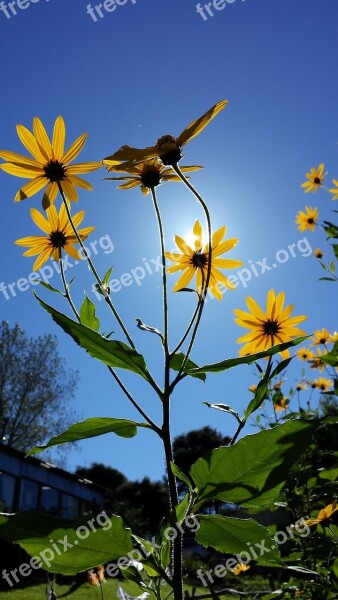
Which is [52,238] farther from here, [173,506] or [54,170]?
A: [173,506]

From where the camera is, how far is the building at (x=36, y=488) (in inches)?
664

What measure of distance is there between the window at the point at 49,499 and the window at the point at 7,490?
76.1 inches

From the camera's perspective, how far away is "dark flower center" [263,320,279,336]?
4.75 feet

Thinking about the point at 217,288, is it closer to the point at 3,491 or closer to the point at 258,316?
the point at 258,316

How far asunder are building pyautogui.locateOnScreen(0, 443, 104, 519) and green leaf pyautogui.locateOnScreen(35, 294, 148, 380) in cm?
1490

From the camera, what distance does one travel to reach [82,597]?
11.9m

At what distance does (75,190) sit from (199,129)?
0.45 metres

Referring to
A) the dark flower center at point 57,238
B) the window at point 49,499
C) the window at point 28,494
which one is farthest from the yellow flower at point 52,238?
the window at point 49,499

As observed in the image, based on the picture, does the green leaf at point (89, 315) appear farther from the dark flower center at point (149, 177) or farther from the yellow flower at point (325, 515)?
the yellow flower at point (325, 515)

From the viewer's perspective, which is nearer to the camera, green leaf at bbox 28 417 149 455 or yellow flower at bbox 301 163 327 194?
green leaf at bbox 28 417 149 455

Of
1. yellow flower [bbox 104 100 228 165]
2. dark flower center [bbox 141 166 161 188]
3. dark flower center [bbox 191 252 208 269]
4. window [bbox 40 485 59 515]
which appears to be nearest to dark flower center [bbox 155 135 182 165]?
yellow flower [bbox 104 100 228 165]

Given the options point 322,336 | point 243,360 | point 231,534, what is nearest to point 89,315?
point 243,360

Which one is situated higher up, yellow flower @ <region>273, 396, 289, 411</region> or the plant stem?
yellow flower @ <region>273, 396, 289, 411</region>

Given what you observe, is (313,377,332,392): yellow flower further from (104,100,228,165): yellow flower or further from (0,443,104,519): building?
(0,443,104,519): building
